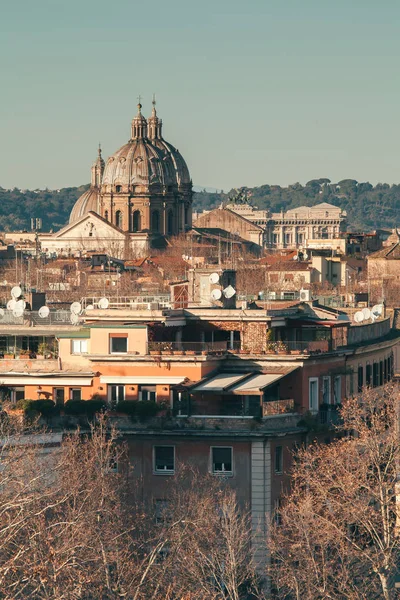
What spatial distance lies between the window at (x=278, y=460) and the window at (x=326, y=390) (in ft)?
14.5

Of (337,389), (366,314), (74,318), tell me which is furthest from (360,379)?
(74,318)

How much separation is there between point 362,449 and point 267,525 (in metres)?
4.67

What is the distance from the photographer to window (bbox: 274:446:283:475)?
176 ft

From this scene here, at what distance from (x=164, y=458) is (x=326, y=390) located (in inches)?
245

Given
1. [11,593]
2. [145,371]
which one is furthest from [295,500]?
[11,593]

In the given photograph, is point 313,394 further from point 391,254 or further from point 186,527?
point 391,254

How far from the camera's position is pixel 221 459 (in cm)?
5372

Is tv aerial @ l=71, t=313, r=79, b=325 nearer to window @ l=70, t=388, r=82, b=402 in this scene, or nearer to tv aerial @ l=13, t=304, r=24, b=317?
tv aerial @ l=13, t=304, r=24, b=317

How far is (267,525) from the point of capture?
171ft

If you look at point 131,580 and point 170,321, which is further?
point 170,321

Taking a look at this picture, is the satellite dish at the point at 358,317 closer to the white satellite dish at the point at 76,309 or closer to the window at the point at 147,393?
the white satellite dish at the point at 76,309

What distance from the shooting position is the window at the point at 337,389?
5939 cm

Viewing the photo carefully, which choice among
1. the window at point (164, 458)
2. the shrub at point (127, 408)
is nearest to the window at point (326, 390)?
the window at point (164, 458)

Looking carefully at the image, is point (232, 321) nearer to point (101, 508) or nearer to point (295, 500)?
point (295, 500)
